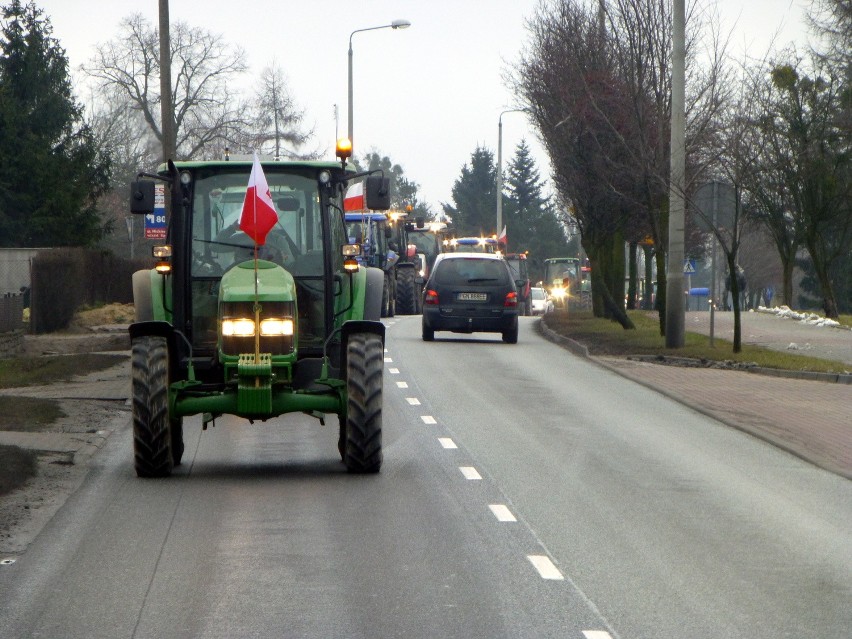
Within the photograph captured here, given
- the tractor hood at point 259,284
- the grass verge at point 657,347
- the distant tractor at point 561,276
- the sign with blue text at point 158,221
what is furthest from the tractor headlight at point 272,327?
the distant tractor at point 561,276

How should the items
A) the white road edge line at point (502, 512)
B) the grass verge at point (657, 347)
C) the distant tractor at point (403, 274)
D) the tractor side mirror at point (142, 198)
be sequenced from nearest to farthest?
the white road edge line at point (502, 512)
the tractor side mirror at point (142, 198)
the grass verge at point (657, 347)
the distant tractor at point (403, 274)

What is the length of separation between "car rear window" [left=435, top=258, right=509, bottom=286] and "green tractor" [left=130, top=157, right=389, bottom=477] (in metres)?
16.9

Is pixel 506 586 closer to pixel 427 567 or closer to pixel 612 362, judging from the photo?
pixel 427 567

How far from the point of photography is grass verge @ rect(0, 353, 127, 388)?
2169 cm

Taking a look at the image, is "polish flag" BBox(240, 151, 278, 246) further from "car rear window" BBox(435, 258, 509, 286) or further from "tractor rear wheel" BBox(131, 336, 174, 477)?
"car rear window" BBox(435, 258, 509, 286)

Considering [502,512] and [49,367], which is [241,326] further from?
[49,367]

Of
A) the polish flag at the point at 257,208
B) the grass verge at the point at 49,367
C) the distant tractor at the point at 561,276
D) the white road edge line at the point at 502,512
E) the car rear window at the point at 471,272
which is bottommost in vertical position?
the distant tractor at the point at 561,276

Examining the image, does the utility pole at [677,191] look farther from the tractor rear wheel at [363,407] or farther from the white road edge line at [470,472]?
the tractor rear wheel at [363,407]

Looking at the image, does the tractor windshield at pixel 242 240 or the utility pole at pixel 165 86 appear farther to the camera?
the utility pole at pixel 165 86

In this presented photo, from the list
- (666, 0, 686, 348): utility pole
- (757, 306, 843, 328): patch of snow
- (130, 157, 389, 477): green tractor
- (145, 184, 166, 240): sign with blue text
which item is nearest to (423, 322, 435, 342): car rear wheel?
(666, 0, 686, 348): utility pole

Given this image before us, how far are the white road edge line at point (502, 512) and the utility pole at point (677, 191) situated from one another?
54.2 ft

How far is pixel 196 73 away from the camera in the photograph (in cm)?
7125

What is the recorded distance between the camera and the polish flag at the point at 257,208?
1185 cm

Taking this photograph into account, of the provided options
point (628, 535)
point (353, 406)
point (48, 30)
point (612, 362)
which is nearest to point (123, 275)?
point (612, 362)
